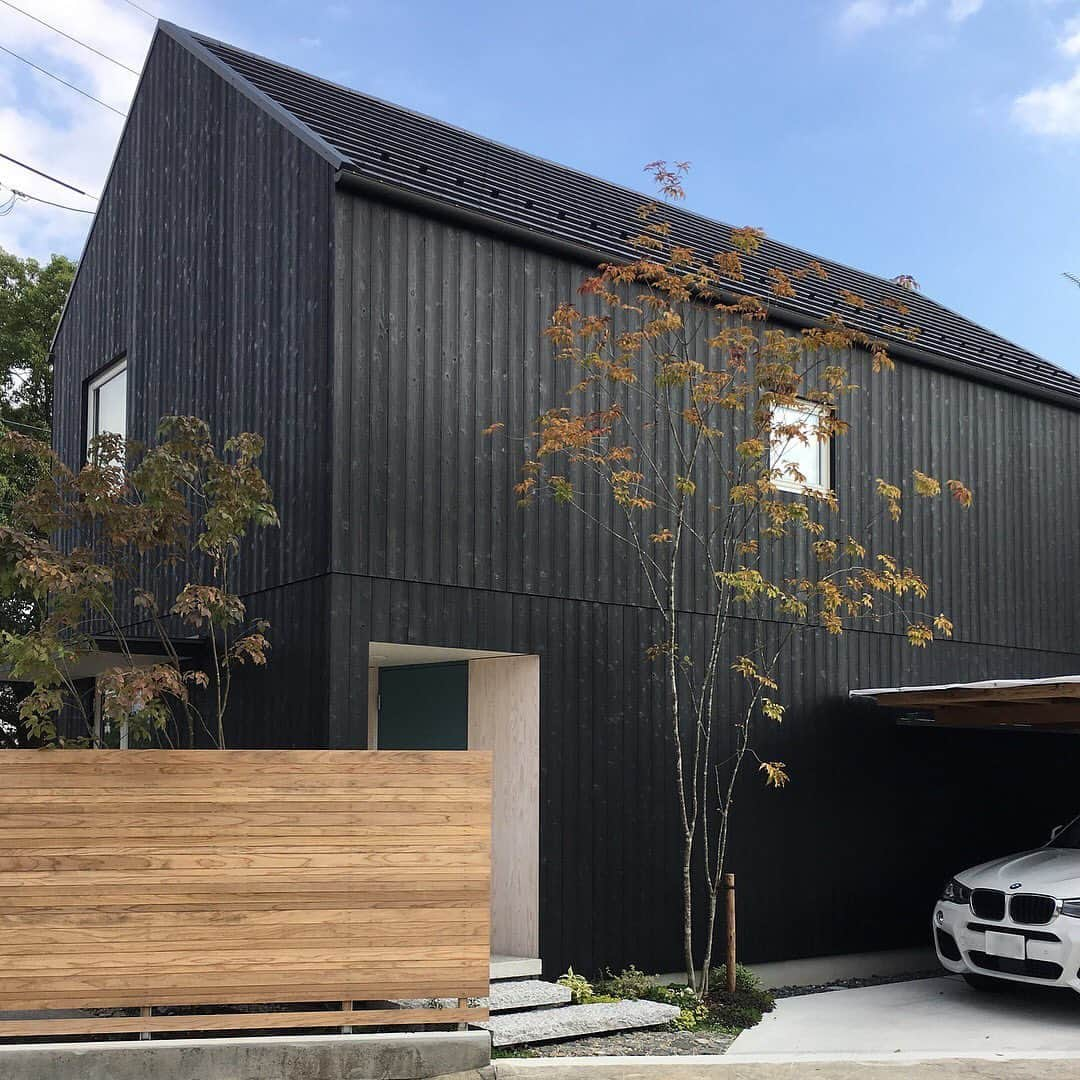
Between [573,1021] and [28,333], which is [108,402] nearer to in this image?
[573,1021]

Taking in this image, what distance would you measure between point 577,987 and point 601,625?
2.78 meters

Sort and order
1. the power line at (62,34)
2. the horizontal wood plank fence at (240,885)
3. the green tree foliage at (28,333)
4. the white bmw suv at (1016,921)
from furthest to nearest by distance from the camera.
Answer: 1. the green tree foliage at (28,333)
2. the power line at (62,34)
3. the white bmw suv at (1016,921)
4. the horizontal wood plank fence at (240,885)

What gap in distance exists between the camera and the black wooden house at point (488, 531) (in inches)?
388

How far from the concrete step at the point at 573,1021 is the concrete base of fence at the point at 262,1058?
445 millimetres

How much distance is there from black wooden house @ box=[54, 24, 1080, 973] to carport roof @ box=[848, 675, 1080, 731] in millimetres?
604

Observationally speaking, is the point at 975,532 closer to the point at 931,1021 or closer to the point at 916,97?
the point at 931,1021

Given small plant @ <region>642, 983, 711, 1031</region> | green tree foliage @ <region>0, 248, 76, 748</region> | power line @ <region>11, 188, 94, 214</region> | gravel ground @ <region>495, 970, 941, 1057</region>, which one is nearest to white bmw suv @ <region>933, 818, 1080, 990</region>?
small plant @ <region>642, 983, 711, 1031</region>

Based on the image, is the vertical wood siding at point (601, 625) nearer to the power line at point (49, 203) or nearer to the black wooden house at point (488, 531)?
the black wooden house at point (488, 531)

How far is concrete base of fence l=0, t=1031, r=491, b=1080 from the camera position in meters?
7.09

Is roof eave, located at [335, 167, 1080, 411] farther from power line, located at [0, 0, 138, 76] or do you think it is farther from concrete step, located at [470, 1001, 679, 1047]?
power line, located at [0, 0, 138, 76]

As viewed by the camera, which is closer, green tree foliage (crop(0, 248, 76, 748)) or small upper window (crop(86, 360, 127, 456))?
small upper window (crop(86, 360, 127, 456))

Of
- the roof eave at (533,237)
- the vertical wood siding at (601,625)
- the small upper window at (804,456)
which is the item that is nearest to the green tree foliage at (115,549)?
the vertical wood siding at (601,625)

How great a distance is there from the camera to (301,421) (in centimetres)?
1004

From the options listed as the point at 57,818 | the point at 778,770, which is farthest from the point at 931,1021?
the point at 57,818
